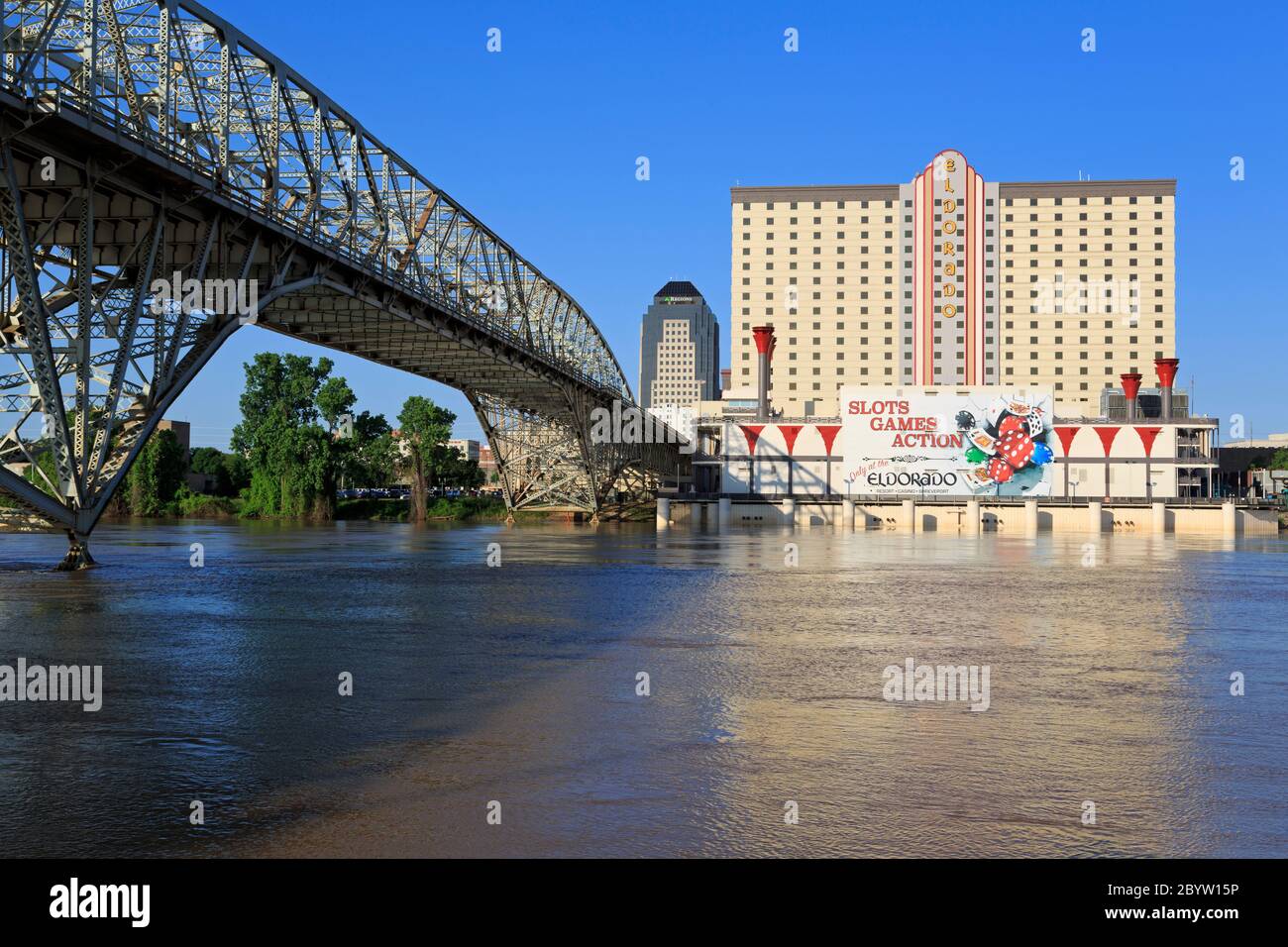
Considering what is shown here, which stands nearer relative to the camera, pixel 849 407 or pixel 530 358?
pixel 530 358

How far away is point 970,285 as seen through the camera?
6644 inches

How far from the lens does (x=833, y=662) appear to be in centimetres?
1978

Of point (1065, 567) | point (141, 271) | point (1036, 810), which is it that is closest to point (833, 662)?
point (1036, 810)

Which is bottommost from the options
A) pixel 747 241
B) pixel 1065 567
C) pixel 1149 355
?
pixel 1065 567

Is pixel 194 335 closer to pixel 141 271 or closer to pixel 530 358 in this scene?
pixel 141 271

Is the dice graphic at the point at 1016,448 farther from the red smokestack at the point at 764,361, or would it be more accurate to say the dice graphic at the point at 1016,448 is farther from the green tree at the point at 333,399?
the green tree at the point at 333,399

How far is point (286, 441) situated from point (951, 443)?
69594 millimetres

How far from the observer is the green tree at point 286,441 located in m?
125

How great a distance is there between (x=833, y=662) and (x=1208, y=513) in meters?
98.5

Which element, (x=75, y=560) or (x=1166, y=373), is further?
(x=1166, y=373)
